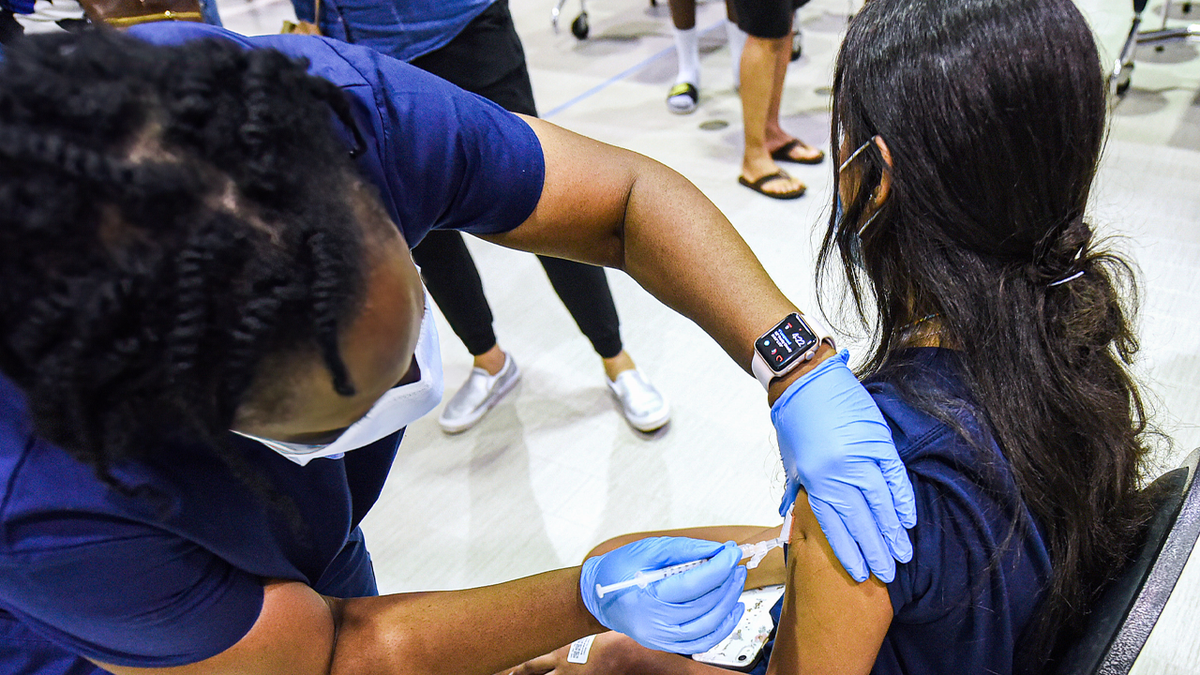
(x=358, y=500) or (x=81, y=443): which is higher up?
(x=81, y=443)

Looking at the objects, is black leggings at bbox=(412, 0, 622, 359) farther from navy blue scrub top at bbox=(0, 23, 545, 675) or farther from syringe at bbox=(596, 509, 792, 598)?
syringe at bbox=(596, 509, 792, 598)

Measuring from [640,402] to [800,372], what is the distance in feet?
3.52

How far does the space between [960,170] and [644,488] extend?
1227mm

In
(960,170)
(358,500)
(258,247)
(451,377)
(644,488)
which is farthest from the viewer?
(451,377)

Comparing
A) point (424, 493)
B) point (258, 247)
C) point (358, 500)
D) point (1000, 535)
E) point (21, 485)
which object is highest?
point (258, 247)

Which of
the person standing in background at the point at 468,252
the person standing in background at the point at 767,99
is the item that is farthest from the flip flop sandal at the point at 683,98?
the person standing in background at the point at 468,252

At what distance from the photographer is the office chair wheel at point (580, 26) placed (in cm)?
438

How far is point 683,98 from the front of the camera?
11.4ft

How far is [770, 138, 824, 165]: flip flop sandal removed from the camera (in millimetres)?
2971

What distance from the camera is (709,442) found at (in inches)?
76.4

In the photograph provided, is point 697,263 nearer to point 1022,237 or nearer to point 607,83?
point 1022,237

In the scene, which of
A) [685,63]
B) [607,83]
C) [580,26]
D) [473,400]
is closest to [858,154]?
[473,400]

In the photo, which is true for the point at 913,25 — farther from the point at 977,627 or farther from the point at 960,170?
the point at 977,627

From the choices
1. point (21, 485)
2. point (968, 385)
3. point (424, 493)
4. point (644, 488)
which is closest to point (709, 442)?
point (644, 488)
